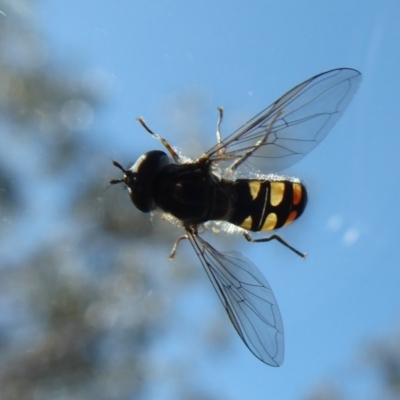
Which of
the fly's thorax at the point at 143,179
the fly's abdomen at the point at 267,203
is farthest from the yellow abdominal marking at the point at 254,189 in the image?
the fly's thorax at the point at 143,179

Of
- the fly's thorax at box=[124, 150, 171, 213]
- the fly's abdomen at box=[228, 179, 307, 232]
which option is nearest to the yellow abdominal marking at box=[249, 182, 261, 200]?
the fly's abdomen at box=[228, 179, 307, 232]

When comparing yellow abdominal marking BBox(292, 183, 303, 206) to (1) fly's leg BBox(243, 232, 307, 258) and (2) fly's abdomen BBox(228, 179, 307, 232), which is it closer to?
(2) fly's abdomen BBox(228, 179, 307, 232)

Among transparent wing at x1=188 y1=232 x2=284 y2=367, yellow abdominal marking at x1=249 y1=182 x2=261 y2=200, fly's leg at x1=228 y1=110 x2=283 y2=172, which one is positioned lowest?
transparent wing at x1=188 y1=232 x2=284 y2=367

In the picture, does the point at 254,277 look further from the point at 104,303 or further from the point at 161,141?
the point at 104,303

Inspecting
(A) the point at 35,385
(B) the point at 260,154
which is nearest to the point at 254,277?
(B) the point at 260,154

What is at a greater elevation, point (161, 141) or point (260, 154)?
point (161, 141)

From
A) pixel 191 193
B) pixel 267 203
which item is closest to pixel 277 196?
pixel 267 203
